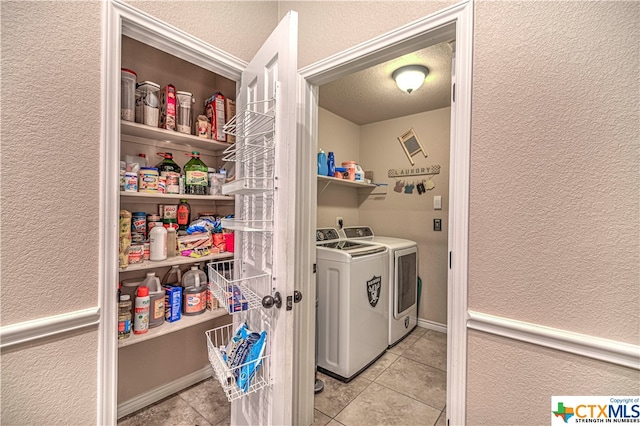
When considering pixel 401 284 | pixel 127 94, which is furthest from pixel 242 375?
pixel 401 284

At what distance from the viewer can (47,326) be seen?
95 cm

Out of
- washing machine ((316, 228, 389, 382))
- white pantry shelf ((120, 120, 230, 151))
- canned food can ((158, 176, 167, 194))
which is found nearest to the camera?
white pantry shelf ((120, 120, 230, 151))

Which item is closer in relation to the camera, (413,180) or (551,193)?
(551,193)

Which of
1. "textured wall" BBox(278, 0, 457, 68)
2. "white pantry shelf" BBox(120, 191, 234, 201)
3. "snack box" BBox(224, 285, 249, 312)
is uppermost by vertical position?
"textured wall" BBox(278, 0, 457, 68)

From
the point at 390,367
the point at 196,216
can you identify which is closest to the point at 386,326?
the point at 390,367

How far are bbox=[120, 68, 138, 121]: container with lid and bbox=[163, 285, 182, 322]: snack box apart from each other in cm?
104

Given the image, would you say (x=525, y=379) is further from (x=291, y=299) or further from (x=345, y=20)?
(x=345, y=20)

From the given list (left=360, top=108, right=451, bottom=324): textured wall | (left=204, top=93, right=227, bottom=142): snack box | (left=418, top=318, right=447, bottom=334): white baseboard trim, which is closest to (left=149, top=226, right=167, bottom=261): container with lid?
(left=204, top=93, right=227, bottom=142): snack box

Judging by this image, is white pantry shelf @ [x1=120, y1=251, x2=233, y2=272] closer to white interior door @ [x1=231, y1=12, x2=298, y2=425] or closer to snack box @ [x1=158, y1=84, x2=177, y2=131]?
white interior door @ [x1=231, y1=12, x2=298, y2=425]

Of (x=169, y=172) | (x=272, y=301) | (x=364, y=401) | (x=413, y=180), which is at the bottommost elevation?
(x=364, y=401)

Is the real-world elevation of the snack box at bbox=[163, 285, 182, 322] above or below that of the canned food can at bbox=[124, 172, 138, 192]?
below

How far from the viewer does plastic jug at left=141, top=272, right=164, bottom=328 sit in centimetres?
154

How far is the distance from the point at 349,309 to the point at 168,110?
6.03 ft

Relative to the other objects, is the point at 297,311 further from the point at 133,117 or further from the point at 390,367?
the point at 133,117
